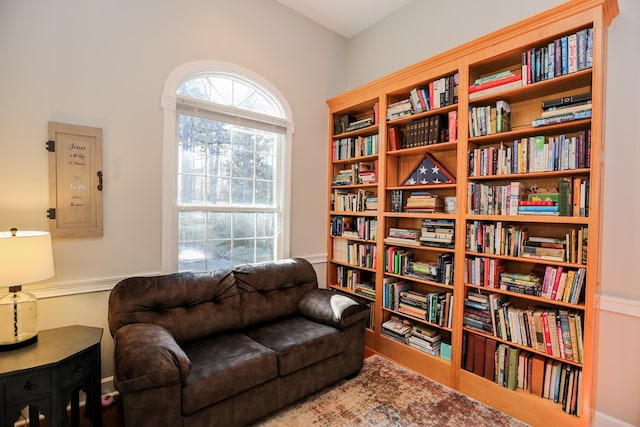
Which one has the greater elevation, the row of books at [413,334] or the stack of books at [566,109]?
the stack of books at [566,109]

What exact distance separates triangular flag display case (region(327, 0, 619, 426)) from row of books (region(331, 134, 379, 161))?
0.09 ft

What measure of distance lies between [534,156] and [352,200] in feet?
5.63

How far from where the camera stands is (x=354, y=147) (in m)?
3.37

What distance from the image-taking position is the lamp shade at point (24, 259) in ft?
5.17

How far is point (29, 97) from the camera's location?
6.50ft

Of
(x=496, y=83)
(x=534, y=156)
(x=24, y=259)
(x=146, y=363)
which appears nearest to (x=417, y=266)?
(x=534, y=156)

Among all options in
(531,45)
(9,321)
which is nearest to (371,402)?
(9,321)

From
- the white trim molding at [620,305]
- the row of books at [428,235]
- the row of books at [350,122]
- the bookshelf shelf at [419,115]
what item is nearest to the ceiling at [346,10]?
the row of books at [350,122]

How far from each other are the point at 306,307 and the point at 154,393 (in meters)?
1.32

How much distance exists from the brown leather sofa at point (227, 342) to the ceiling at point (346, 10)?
8.58 feet

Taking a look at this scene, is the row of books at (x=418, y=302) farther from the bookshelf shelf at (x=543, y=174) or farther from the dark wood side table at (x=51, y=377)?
the dark wood side table at (x=51, y=377)

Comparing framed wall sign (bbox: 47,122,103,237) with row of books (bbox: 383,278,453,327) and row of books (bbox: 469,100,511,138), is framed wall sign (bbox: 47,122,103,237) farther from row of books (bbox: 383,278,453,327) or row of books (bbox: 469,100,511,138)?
row of books (bbox: 469,100,511,138)

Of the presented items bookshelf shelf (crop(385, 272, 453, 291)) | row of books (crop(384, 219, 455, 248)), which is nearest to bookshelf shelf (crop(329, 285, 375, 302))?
bookshelf shelf (crop(385, 272, 453, 291))

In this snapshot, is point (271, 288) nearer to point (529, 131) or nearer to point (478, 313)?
point (478, 313)
